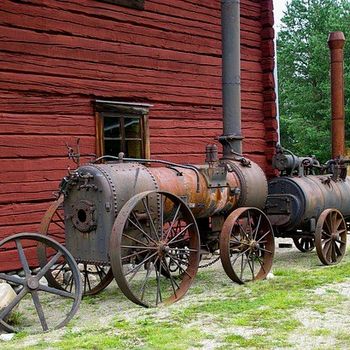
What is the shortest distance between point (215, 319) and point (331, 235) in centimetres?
375

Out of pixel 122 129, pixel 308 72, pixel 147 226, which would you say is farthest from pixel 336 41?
pixel 308 72

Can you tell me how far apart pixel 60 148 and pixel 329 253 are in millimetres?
4055

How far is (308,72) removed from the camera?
35969 mm

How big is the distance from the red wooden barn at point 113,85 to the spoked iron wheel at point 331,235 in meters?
2.66

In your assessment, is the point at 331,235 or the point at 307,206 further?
the point at 331,235

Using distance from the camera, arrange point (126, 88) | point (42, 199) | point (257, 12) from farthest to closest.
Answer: point (257, 12) → point (126, 88) → point (42, 199)

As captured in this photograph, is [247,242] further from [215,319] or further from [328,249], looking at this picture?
[215,319]

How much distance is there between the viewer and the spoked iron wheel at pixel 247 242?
7.61m

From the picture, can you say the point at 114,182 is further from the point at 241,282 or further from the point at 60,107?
the point at 60,107

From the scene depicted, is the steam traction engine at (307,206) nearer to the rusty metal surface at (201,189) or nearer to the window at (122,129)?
the rusty metal surface at (201,189)

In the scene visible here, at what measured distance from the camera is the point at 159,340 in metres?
5.24

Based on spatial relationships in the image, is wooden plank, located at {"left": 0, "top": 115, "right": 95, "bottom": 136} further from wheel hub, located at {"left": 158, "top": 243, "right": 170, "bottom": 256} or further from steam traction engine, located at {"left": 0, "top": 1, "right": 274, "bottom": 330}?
wheel hub, located at {"left": 158, "top": 243, "right": 170, "bottom": 256}

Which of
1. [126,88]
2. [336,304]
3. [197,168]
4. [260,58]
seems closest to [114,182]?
[197,168]

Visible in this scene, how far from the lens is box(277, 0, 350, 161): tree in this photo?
3200cm
